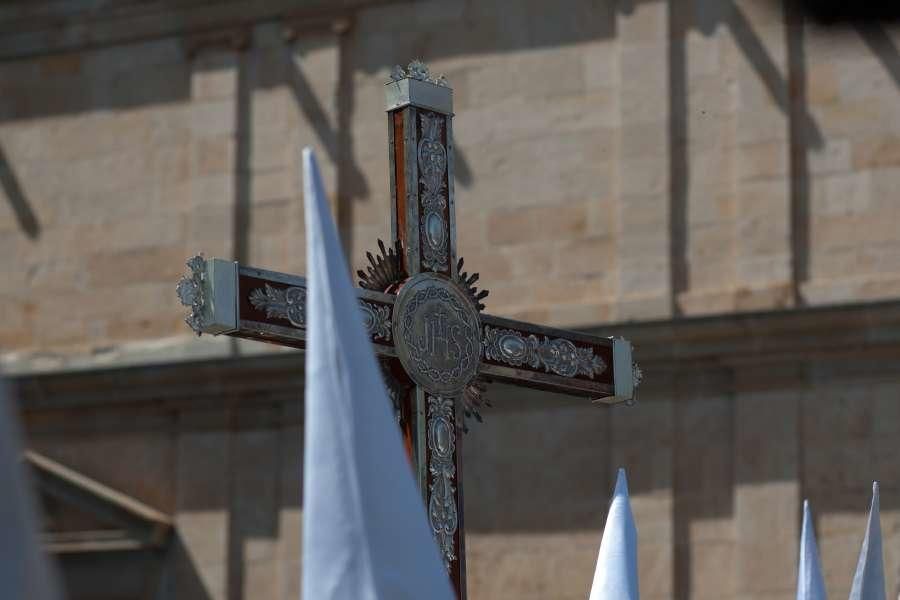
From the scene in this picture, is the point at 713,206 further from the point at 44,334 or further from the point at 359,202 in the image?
the point at 44,334

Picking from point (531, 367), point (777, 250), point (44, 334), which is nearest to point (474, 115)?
point (777, 250)

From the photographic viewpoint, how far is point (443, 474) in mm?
6676

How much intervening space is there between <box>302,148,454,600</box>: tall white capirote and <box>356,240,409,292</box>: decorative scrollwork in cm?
191

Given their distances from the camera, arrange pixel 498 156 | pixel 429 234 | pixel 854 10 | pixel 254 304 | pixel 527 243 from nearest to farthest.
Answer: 1. pixel 854 10
2. pixel 254 304
3. pixel 429 234
4. pixel 527 243
5. pixel 498 156

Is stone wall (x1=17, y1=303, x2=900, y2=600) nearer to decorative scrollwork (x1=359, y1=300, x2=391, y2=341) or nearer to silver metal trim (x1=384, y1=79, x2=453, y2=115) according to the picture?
silver metal trim (x1=384, y1=79, x2=453, y2=115)

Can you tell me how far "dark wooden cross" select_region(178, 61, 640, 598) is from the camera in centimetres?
630

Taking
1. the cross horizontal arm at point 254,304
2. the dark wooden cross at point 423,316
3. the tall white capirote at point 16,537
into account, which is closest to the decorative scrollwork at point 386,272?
the dark wooden cross at point 423,316

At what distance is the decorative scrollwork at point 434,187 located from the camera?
22.4 ft

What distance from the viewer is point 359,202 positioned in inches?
607

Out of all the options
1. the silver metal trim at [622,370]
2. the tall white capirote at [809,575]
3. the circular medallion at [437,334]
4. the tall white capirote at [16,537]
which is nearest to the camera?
the tall white capirote at [16,537]

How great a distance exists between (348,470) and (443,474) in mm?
2097

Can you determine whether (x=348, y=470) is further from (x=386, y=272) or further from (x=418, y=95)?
(x=418, y=95)

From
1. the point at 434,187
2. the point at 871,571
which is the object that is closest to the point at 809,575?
the point at 871,571

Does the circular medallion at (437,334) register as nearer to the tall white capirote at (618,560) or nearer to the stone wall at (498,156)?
the tall white capirote at (618,560)
